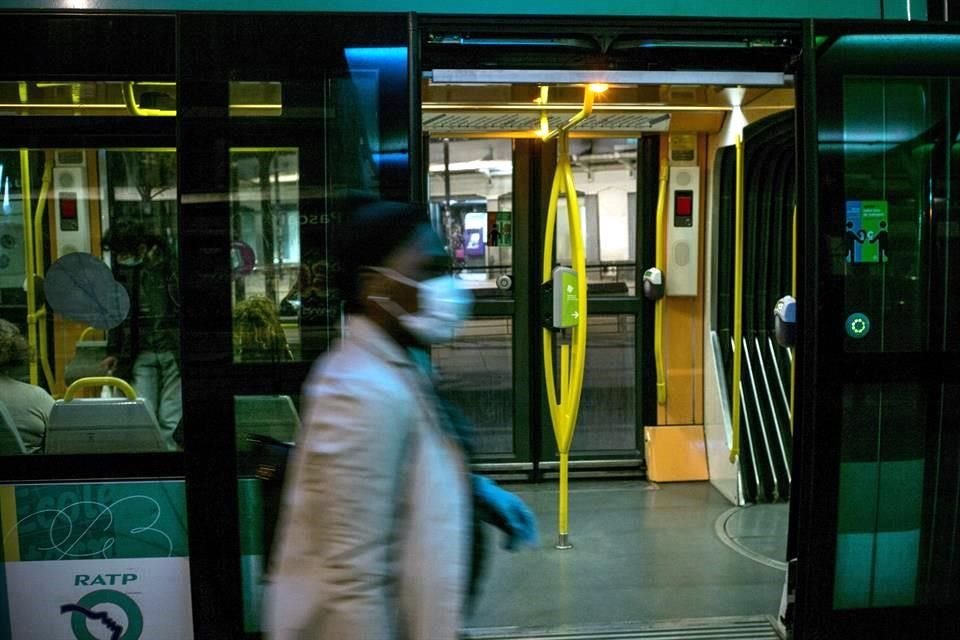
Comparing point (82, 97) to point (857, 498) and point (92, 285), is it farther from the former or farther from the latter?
point (857, 498)

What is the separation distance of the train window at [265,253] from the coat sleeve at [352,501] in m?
1.45

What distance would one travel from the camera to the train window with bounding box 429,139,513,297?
6.53 meters

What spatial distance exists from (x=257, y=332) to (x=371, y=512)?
5.19 feet

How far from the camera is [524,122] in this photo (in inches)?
239

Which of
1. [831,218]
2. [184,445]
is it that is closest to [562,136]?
[831,218]

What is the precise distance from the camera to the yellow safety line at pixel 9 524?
10.8 ft

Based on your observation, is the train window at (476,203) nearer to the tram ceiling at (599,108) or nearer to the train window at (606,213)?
the tram ceiling at (599,108)

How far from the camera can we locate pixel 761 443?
20.8ft

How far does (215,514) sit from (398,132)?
137 centimetres

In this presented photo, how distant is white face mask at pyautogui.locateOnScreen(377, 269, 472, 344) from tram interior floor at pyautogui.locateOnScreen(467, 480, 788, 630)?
2.32m

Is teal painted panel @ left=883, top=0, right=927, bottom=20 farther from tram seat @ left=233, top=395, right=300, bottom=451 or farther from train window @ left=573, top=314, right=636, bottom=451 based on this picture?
train window @ left=573, top=314, right=636, bottom=451

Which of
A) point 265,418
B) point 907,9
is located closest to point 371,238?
point 265,418

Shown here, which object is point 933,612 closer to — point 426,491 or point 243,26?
point 426,491

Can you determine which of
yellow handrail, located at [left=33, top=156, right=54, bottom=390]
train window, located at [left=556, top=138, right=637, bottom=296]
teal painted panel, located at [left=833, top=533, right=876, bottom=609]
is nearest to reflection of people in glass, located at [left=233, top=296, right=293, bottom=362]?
yellow handrail, located at [left=33, top=156, right=54, bottom=390]
